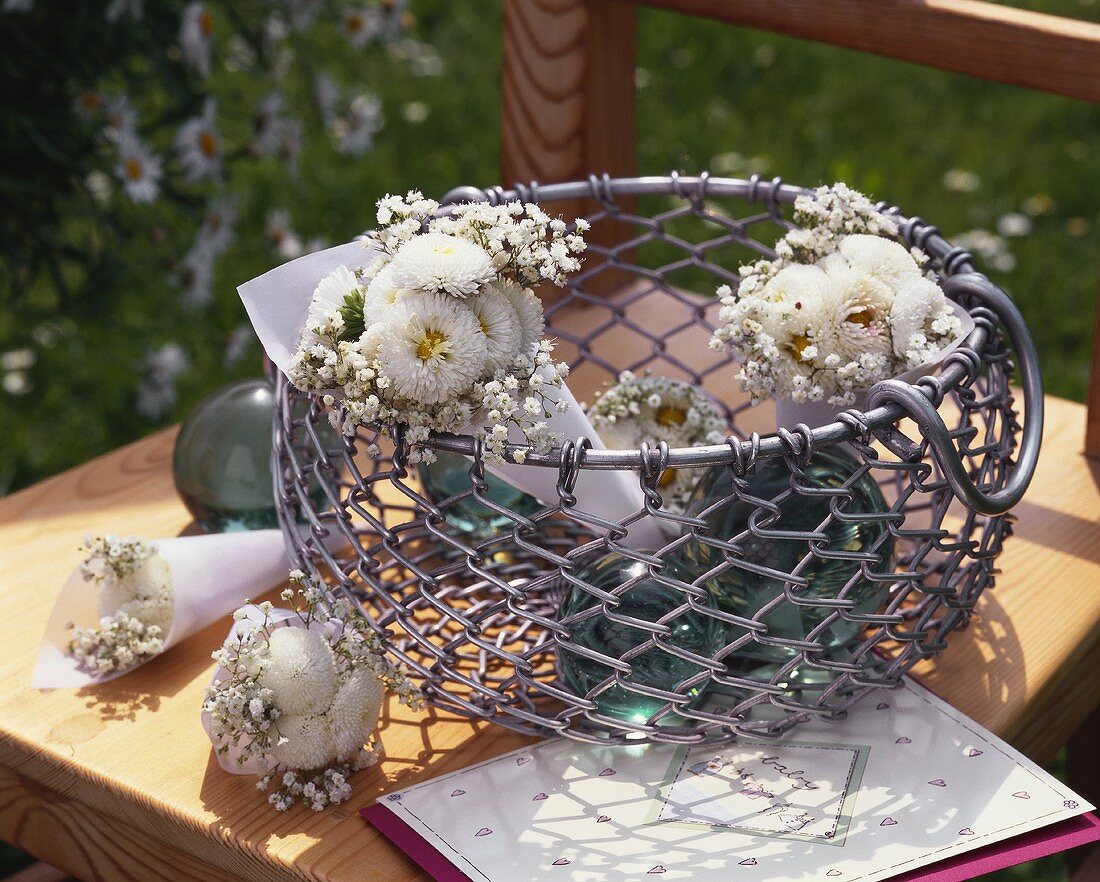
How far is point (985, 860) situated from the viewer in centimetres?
68

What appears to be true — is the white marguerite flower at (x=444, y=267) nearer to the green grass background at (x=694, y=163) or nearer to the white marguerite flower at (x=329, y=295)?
the white marguerite flower at (x=329, y=295)

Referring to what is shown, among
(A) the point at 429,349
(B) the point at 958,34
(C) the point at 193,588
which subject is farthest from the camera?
(B) the point at 958,34

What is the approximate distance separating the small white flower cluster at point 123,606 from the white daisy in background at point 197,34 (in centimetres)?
93

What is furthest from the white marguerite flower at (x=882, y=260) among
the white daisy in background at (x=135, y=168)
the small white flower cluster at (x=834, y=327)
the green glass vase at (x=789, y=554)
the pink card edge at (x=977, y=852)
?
the white daisy in background at (x=135, y=168)

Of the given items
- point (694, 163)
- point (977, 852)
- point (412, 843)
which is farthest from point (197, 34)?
point (977, 852)

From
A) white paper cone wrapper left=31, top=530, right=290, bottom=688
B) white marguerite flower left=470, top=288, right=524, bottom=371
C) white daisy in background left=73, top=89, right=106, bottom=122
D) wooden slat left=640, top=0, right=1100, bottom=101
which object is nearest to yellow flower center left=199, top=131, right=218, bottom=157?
white daisy in background left=73, top=89, right=106, bottom=122

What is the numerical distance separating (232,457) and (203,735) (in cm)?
22

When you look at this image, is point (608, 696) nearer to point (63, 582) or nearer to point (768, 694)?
point (768, 694)

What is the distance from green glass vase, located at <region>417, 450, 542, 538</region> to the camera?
0.92 m

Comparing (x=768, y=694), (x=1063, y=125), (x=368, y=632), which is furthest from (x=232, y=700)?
(x=1063, y=125)

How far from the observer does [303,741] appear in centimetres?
72

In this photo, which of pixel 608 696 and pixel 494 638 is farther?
pixel 494 638

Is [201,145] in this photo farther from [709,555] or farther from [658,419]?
[709,555]

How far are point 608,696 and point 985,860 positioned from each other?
0.72 feet
